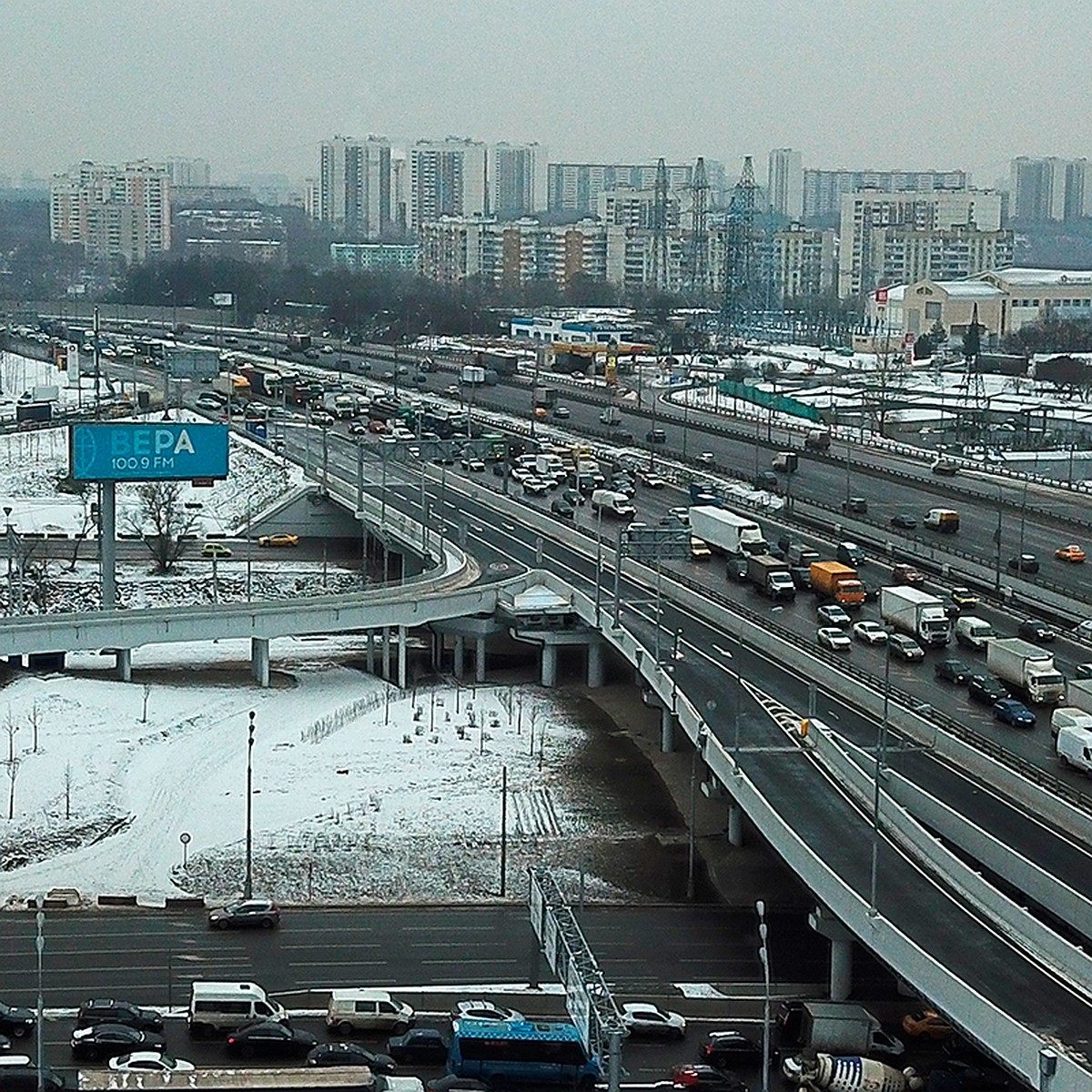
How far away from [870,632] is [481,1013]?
316 inches

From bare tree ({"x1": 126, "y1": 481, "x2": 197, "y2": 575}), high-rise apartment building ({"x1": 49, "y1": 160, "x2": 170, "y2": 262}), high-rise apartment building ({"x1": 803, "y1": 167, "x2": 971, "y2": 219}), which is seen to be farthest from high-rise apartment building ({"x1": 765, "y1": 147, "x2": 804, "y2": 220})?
bare tree ({"x1": 126, "y1": 481, "x2": 197, "y2": 575})

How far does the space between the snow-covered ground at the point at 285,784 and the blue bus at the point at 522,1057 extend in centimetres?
266

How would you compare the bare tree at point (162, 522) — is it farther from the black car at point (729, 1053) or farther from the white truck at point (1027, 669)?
the black car at point (729, 1053)

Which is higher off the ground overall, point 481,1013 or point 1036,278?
point 1036,278

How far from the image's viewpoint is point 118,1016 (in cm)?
909

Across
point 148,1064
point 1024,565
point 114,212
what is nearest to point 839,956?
point 148,1064

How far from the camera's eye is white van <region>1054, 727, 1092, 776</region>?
40.7ft

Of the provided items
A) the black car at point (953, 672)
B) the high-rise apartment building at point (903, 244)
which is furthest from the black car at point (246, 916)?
the high-rise apartment building at point (903, 244)

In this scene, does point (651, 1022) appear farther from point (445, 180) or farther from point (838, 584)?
point (445, 180)

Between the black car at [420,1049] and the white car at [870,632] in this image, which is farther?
the white car at [870,632]

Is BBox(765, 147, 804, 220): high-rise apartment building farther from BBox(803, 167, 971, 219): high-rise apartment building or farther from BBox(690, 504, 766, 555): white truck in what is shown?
BBox(690, 504, 766, 555): white truck

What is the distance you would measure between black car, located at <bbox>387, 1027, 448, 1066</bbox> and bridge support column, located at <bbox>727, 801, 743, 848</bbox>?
154 inches

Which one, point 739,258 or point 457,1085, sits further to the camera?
point 739,258

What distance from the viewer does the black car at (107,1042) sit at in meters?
8.78
